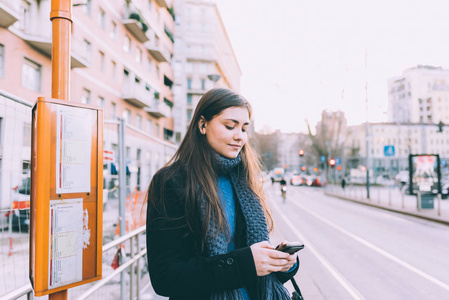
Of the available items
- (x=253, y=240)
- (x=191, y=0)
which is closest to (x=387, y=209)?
(x=253, y=240)

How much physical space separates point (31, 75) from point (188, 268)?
17051 mm

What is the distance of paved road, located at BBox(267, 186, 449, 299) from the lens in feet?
17.4

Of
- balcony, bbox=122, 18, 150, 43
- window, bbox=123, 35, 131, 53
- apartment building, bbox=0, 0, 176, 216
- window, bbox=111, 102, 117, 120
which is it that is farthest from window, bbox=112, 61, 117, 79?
balcony, bbox=122, 18, 150, 43

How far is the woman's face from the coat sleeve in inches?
16.0

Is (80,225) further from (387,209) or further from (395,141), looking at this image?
(395,141)

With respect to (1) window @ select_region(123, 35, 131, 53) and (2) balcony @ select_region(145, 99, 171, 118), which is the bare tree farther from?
(1) window @ select_region(123, 35, 131, 53)

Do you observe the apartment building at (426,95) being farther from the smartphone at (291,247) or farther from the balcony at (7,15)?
the smartphone at (291,247)

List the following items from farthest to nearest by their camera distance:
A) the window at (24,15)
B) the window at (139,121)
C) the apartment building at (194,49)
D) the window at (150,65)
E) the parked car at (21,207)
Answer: the apartment building at (194,49) < the window at (150,65) < the window at (139,121) < the window at (24,15) < the parked car at (21,207)

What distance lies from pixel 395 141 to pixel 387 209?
85.2m

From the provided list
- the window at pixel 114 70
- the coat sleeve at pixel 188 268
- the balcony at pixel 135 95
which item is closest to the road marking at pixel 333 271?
the coat sleeve at pixel 188 268

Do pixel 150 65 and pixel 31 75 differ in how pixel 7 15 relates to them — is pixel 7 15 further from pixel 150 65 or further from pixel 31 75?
pixel 150 65

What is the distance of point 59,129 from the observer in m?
1.73

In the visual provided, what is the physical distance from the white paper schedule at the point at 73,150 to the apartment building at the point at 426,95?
105185 mm

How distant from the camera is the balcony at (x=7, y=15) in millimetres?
12684
